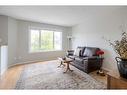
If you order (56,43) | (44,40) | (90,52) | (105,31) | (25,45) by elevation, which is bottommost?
(90,52)

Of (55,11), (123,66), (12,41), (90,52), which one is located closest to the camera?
(123,66)

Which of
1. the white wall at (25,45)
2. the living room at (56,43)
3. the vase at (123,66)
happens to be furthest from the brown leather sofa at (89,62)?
the vase at (123,66)

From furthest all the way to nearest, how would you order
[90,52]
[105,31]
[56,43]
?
1. [56,43]
2. [90,52]
3. [105,31]

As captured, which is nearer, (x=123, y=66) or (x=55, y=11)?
(x=123, y=66)

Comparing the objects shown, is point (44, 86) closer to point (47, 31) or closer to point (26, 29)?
point (26, 29)

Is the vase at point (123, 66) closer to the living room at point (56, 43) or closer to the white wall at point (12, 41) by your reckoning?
the living room at point (56, 43)

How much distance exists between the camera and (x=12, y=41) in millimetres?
5590

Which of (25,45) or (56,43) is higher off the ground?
(56,43)

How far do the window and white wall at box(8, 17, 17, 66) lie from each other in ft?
3.19

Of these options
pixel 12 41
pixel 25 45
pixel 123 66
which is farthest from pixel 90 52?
pixel 123 66

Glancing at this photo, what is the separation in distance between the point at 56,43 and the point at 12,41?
2935mm

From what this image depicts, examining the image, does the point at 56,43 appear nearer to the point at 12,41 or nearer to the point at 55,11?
the point at 12,41

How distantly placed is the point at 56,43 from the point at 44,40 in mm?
931
